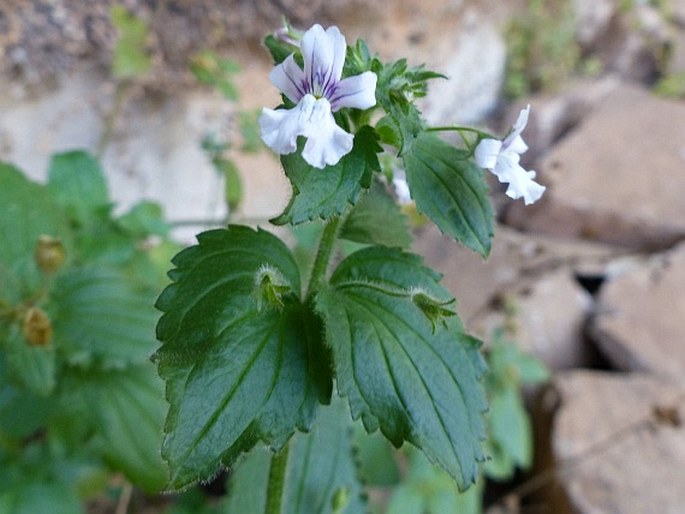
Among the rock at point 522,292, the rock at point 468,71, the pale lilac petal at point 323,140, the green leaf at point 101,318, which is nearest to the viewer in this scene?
the pale lilac petal at point 323,140

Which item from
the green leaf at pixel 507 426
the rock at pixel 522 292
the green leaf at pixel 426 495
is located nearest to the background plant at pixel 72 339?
the green leaf at pixel 426 495

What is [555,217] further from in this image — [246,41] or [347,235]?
[347,235]

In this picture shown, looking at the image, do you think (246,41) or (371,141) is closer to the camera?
(371,141)

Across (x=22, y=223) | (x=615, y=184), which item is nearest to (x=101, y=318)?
(x=22, y=223)

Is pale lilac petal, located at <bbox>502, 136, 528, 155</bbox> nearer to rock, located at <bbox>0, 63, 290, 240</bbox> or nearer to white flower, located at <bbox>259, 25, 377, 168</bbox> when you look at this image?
white flower, located at <bbox>259, 25, 377, 168</bbox>

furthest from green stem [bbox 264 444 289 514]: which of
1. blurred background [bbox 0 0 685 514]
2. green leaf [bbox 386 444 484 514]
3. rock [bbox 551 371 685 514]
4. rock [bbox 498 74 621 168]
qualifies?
rock [bbox 498 74 621 168]

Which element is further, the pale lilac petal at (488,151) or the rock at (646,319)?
the rock at (646,319)

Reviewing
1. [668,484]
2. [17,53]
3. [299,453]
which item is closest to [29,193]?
[299,453]

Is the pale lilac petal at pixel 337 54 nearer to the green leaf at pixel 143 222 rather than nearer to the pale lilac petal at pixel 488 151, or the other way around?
the pale lilac petal at pixel 488 151
